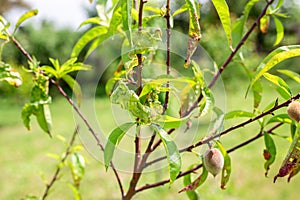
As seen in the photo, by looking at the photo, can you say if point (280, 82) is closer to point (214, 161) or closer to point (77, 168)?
point (214, 161)

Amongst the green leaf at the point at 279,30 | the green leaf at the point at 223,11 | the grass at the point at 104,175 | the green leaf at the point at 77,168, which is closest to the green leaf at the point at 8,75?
the green leaf at the point at 77,168

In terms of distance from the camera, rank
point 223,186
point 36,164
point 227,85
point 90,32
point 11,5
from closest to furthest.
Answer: point 223,186 < point 90,32 < point 36,164 < point 227,85 < point 11,5

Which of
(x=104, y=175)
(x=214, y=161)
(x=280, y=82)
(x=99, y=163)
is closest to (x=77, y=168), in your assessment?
(x=214, y=161)

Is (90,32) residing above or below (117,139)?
above

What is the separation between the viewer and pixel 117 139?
1.61ft

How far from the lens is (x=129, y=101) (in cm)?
45

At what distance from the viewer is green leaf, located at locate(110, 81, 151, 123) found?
44 centimetres

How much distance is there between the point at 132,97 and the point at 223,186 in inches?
10.6

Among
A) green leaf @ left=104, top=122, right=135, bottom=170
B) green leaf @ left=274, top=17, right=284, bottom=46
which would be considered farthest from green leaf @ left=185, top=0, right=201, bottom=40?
green leaf @ left=274, top=17, right=284, bottom=46

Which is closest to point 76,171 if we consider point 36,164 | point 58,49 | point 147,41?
point 147,41

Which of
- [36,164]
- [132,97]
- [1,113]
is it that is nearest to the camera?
[132,97]

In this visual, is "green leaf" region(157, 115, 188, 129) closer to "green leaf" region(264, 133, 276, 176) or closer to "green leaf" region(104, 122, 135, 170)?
"green leaf" region(104, 122, 135, 170)

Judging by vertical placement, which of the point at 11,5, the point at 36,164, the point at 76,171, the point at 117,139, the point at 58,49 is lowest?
the point at 36,164

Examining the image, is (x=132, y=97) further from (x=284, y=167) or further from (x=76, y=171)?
(x=76, y=171)
